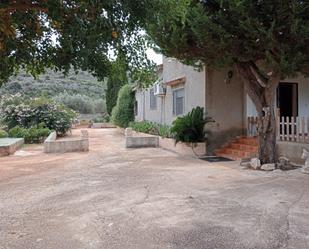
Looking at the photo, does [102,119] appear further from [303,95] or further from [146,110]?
[303,95]

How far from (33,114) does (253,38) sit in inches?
658

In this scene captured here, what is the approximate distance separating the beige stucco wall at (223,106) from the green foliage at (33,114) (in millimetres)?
11959

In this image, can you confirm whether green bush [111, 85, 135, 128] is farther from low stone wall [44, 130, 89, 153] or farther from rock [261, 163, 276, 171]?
rock [261, 163, 276, 171]

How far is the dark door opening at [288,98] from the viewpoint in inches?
575

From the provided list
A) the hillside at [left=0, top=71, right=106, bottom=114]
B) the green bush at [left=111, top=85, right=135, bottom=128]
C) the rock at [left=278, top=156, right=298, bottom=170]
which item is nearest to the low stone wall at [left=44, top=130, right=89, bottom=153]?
the rock at [left=278, top=156, right=298, bottom=170]

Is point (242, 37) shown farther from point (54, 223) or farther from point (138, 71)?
point (54, 223)

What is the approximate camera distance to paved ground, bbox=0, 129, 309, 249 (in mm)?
4648

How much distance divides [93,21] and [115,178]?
5850 millimetres

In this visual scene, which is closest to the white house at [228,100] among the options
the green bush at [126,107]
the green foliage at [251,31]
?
the green foliage at [251,31]

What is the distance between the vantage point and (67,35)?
396cm

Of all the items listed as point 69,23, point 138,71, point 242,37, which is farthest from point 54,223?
point 242,37

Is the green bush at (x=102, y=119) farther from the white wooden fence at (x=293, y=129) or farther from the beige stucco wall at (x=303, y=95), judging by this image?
the white wooden fence at (x=293, y=129)

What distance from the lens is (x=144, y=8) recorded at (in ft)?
11.4

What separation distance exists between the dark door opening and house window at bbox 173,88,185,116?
13.1 ft
